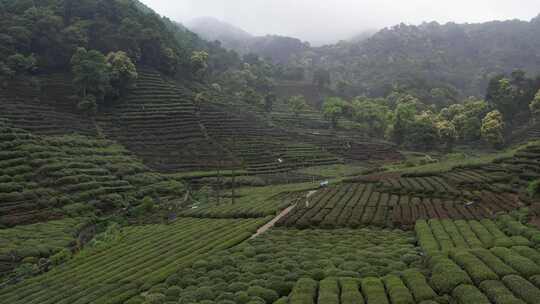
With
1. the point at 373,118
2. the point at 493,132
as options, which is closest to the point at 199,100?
the point at 373,118

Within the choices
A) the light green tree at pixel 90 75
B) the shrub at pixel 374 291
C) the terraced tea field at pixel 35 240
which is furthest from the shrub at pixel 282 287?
the light green tree at pixel 90 75

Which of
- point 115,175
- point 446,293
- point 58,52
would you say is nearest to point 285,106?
point 58,52

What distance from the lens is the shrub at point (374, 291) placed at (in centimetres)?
1752

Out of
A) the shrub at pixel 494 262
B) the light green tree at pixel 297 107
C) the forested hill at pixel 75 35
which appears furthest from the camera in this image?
the light green tree at pixel 297 107

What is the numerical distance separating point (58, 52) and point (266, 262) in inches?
3443

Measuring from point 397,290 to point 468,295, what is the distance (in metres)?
2.78

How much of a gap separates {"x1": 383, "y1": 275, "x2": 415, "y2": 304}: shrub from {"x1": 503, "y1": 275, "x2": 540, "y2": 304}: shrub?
412cm

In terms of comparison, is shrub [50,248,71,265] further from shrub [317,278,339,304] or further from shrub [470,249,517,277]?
shrub [470,249,517,277]

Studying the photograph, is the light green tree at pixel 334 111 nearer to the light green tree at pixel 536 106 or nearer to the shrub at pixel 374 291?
the light green tree at pixel 536 106

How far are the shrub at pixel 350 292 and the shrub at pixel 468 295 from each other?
151 inches

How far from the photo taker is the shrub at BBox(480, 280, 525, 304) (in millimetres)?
15887

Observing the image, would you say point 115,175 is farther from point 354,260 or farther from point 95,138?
point 354,260

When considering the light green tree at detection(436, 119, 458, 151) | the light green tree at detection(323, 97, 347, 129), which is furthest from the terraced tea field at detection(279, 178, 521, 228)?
the light green tree at detection(323, 97, 347, 129)

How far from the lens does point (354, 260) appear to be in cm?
2480
